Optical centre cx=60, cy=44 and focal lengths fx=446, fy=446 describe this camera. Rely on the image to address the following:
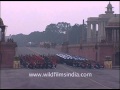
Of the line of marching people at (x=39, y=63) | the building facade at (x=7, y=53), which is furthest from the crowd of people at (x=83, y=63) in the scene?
the building facade at (x=7, y=53)

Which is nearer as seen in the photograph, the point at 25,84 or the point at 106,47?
the point at 25,84

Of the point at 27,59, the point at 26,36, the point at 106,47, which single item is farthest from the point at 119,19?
the point at 26,36

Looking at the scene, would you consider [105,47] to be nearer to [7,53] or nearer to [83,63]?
[83,63]

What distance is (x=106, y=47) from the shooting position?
48.6 meters

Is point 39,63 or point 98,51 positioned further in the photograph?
point 98,51

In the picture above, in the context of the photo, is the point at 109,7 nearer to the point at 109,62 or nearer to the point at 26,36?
the point at 109,62

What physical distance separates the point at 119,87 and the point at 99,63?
1939cm

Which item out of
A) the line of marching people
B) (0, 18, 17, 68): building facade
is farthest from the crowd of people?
(0, 18, 17, 68): building facade

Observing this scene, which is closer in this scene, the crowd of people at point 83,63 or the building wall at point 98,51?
the crowd of people at point 83,63

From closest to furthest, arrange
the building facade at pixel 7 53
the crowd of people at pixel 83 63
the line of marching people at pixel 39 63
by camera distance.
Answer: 1. the line of marching people at pixel 39 63
2. the building facade at pixel 7 53
3. the crowd of people at pixel 83 63

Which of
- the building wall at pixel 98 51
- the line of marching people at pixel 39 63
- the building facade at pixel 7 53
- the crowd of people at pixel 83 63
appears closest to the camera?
the line of marching people at pixel 39 63

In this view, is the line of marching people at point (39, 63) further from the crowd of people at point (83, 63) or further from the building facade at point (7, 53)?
the crowd of people at point (83, 63)

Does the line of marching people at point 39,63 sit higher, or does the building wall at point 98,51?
the building wall at point 98,51

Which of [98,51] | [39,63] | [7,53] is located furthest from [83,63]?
[7,53]
